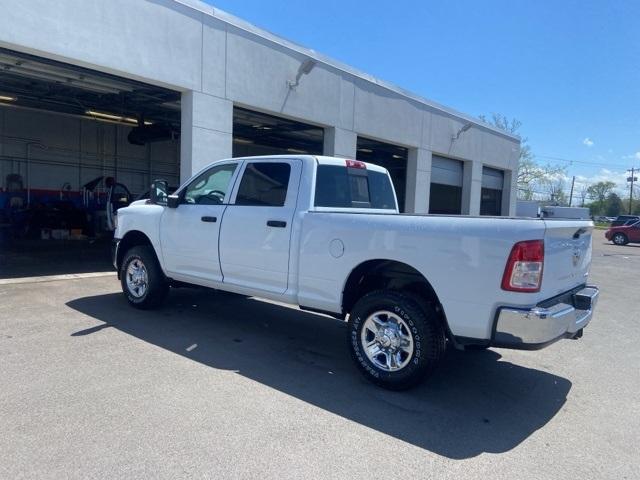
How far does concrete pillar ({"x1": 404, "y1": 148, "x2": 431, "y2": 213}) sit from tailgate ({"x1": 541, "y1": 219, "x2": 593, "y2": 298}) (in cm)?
1340

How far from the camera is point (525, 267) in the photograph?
12.2 ft

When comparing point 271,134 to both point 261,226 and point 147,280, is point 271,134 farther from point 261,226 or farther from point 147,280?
point 261,226

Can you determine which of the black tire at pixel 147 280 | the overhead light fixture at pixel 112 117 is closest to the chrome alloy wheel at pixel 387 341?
the black tire at pixel 147 280

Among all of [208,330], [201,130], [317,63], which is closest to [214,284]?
[208,330]

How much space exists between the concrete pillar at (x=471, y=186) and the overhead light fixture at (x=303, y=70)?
1109 cm

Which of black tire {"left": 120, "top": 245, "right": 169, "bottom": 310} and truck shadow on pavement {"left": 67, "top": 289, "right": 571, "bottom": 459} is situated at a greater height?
black tire {"left": 120, "top": 245, "right": 169, "bottom": 310}

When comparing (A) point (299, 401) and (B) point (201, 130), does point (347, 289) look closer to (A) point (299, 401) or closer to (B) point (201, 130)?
(A) point (299, 401)

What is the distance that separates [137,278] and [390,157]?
19348 mm

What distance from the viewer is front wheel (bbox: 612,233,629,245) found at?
29622 millimetres

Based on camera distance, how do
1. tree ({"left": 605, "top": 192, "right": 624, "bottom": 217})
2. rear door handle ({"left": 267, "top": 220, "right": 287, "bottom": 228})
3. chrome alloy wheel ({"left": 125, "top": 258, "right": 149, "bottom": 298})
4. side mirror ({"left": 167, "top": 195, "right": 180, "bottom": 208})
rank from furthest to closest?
tree ({"left": 605, "top": 192, "right": 624, "bottom": 217}), chrome alloy wheel ({"left": 125, "top": 258, "right": 149, "bottom": 298}), side mirror ({"left": 167, "top": 195, "right": 180, "bottom": 208}), rear door handle ({"left": 267, "top": 220, "right": 287, "bottom": 228})

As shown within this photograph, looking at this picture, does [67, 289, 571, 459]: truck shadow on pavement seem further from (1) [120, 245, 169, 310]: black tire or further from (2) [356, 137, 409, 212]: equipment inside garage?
(2) [356, 137, 409, 212]: equipment inside garage

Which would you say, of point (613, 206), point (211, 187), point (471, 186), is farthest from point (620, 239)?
point (613, 206)

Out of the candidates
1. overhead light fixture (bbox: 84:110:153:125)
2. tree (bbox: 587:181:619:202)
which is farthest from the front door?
tree (bbox: 587:181:619:202)

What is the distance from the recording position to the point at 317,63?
1345 centimetres
